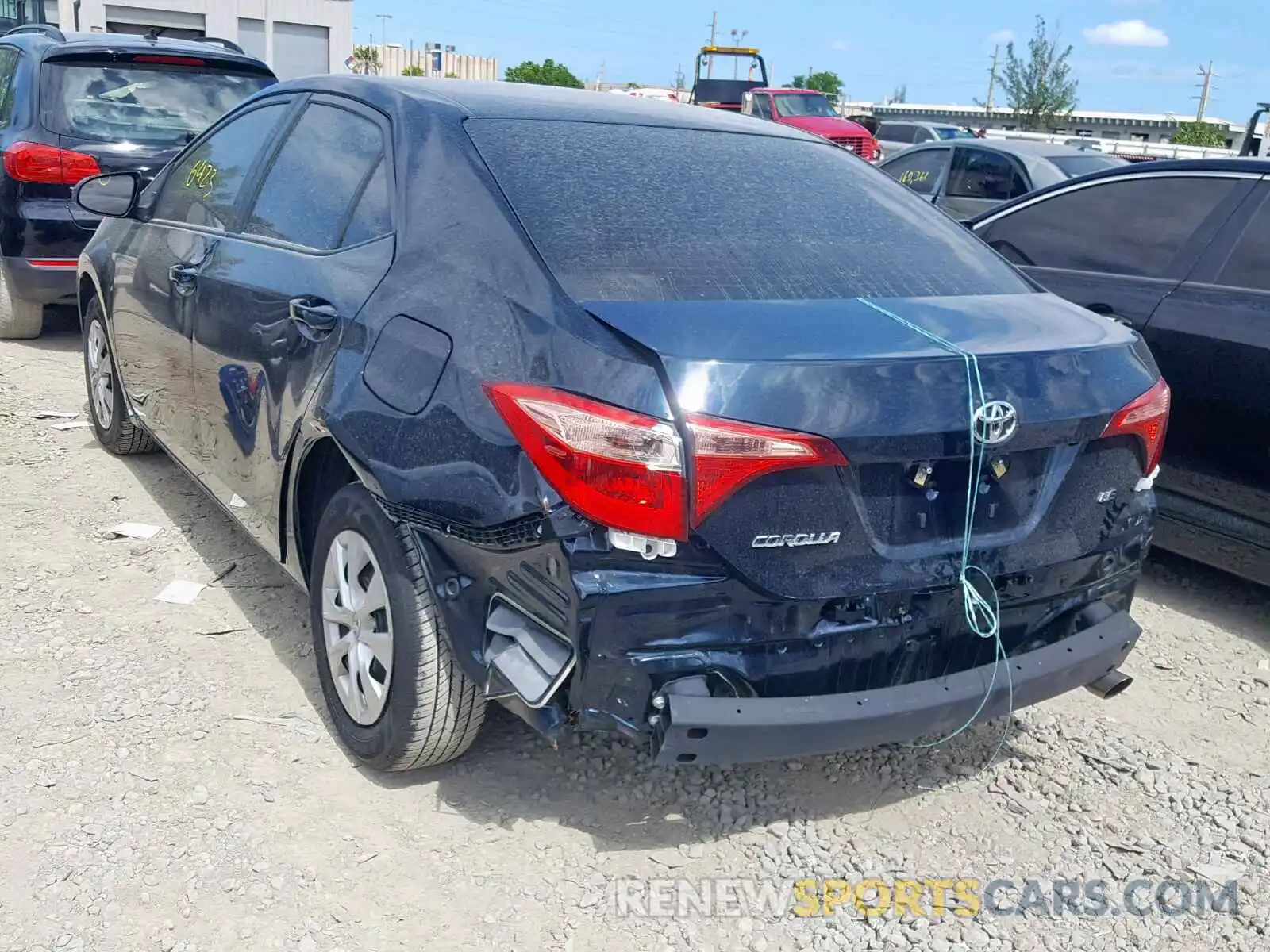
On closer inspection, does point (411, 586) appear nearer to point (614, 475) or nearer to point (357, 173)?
point (614, 475)

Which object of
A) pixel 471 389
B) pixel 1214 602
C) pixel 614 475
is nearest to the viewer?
pixel 614 475

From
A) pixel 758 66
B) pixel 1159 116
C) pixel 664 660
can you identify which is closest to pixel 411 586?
pixel 664 660

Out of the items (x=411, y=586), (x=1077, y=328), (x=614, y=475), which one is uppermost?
(x=1077, y=328)

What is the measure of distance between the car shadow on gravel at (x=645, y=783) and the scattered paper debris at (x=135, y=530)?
4.47 ft

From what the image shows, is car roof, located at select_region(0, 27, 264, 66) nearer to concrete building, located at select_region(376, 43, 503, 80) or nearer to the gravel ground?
the gravel ground

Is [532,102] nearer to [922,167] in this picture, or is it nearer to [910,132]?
[922,167]

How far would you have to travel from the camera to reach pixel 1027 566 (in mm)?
2701

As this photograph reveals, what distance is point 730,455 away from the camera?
7.57 ft

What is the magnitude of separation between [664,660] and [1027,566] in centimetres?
89

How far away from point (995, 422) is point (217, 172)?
2.94 metres

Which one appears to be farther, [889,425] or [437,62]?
[437,62]

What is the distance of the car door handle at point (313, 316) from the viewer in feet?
10.0

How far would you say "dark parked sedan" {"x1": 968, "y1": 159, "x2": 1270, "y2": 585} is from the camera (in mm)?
4137

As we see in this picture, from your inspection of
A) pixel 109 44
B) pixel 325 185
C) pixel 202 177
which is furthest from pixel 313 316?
pixel 109 44
